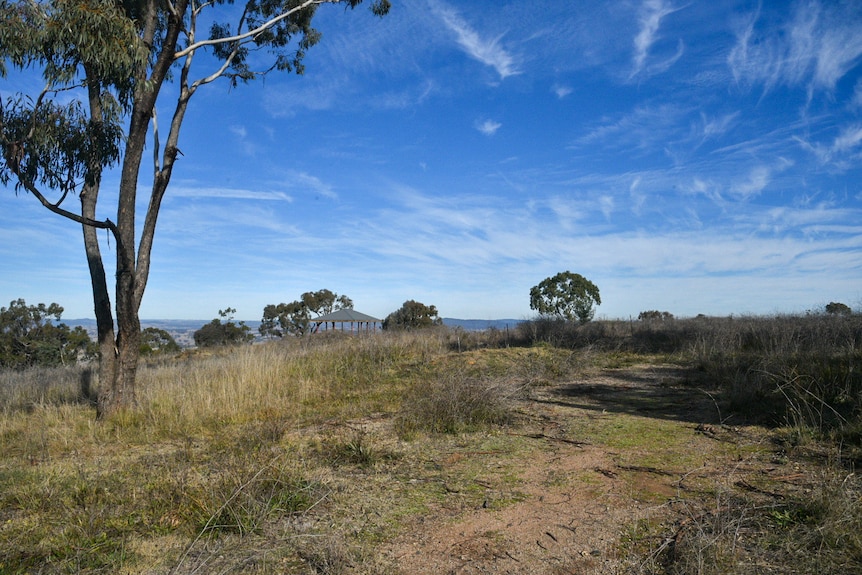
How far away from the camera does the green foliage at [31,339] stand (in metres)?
18.2

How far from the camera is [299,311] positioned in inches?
1372

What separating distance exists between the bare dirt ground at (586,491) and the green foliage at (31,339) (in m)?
18.5

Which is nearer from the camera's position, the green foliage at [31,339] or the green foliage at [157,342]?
the green foliage at [31,339]

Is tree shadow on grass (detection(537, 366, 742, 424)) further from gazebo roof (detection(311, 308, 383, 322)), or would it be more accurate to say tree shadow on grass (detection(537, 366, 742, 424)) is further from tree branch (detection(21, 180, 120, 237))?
gazebo roof (detection(311, 308, 383, 322))

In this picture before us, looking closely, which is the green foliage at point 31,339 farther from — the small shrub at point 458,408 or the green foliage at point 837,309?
the green foliage at point 837,309

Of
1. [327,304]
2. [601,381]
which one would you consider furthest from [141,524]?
[327,304]

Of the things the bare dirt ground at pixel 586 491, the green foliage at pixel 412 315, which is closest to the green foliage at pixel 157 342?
the green foliage at pixel 412 315

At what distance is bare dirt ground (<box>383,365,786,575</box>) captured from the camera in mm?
2973

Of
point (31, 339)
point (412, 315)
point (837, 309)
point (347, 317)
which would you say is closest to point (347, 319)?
point (347, 317)

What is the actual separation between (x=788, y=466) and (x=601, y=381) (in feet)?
18.7

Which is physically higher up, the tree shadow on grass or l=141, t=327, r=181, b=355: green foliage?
l=141, t=327, r=181, b=355: green foliage

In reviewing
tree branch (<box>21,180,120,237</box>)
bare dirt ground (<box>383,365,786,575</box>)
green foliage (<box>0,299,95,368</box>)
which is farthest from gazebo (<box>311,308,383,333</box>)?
bare dirt ground (<box>383,365,786,575</box>)

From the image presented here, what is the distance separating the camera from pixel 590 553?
2965mm

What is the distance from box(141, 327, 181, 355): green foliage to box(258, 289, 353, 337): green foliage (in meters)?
5.74
